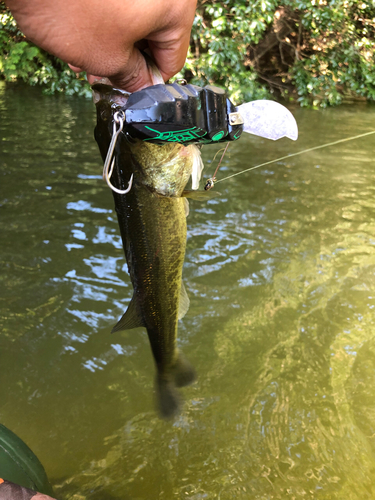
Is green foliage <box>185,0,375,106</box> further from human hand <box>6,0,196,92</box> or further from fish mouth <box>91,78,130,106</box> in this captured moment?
human hand <box>6,0,196,92</box>

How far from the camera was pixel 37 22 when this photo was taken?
83cm

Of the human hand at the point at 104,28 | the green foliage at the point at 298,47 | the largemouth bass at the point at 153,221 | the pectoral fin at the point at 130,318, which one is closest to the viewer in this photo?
the human hand at the point at 104,28

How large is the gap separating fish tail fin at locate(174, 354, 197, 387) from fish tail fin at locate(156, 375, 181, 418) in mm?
41

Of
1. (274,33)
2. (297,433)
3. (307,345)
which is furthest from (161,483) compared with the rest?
(274,33)

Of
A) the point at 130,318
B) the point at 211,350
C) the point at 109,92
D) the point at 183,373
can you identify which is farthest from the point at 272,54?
the point at 109,92

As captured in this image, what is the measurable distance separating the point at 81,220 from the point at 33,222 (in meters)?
0.45

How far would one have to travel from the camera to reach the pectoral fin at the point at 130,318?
178 cm

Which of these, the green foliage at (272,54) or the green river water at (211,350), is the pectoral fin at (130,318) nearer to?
the green river water at (211,350)

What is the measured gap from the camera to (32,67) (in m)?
13.0

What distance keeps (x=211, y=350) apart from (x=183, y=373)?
600mm

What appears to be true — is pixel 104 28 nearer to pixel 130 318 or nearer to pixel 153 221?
pixel 153 221

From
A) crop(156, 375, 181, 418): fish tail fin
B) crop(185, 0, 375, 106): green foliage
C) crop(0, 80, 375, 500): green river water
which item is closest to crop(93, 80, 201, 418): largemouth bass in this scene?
crop(156, 375, 181, 418): fish tail fin

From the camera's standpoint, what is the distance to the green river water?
2.05 meters

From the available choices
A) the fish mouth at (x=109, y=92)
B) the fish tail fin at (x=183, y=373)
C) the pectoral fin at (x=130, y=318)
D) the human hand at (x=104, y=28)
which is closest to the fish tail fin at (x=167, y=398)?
the fish tail fin at (x=183, y=373)
